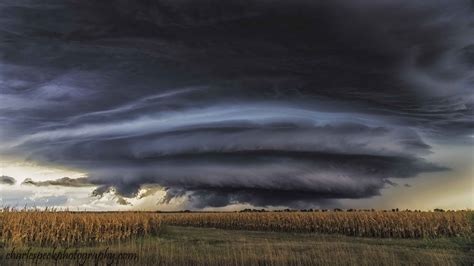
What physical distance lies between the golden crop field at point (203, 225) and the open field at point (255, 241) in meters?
0.06

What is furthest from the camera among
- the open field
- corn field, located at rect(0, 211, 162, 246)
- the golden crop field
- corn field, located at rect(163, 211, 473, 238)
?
corn field, located at rect(163, 211, 473, 238)

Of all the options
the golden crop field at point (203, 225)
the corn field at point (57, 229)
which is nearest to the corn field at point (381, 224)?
the golden crop field at point (203, 225)

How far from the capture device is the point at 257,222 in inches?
2142

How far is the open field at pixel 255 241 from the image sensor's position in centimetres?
2025

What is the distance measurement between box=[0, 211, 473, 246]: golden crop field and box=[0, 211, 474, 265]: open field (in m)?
0.06

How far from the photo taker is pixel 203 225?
214 ft

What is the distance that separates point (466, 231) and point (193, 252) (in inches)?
1077

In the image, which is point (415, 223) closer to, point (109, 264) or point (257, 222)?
point (257, 222)

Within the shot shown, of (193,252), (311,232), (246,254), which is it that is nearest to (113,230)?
(193,252)

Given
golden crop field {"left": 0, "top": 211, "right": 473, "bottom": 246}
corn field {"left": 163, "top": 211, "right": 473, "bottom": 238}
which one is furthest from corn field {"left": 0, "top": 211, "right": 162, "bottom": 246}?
corn field {"left": 163, "top": 211, "right": 473, "bottom": 238}

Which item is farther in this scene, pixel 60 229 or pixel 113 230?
pixel 113 230

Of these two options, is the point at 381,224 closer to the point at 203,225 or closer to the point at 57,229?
the point at 57,229

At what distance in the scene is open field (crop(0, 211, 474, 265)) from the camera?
66.4 ft

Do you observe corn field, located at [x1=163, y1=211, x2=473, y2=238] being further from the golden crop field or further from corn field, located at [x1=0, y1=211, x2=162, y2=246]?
corn field, located at [x1=0, y1=211, x2=162, y2=246]
